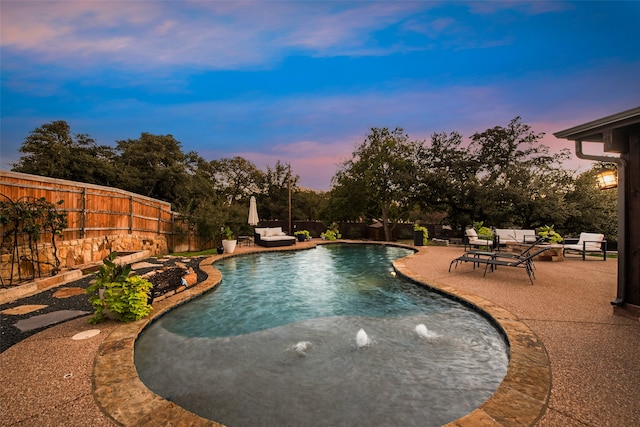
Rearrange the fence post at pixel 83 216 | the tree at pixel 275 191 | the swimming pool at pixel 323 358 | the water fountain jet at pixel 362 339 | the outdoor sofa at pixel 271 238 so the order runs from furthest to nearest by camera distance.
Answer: the tree at pixel 275 191
the outdoor sofa at pixel 271 238
the fence post at pixel 83 216
the water fountain jet at pixel 362 339
the swimming pool at pixel 323 358

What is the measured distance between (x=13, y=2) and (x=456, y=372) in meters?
9.73

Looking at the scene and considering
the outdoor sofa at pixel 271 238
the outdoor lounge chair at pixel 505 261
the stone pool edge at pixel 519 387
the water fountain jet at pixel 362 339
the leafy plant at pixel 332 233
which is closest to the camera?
the stone pool edge at pixel 519 387

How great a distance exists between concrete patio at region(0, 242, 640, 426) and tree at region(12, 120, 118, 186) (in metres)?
15.9

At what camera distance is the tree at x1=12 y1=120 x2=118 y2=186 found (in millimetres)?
15593

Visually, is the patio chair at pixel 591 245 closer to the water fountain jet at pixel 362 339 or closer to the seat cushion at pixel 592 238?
the seat cushion at pixel 592 238

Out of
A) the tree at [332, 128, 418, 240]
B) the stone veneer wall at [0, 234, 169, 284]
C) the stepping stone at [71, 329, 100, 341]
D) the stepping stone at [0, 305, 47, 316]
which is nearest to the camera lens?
the stepping stone at [71, 329, 100, 341]

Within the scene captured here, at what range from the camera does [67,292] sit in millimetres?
5188

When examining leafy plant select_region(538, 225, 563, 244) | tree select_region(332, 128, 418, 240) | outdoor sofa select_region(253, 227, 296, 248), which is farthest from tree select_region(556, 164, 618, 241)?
outdoor sofa select_region(253, 227, 296, 248)

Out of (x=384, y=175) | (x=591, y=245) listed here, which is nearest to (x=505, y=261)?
(x=591, y=245)

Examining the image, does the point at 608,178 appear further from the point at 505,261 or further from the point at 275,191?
the point at 275,191

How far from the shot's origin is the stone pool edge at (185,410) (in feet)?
6.52

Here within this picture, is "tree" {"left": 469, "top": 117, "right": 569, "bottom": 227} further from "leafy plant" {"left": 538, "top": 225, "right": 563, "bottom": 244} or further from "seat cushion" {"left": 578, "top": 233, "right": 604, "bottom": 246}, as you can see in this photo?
"seat cushion" {"left": 578, "top": 233, "right": 604, "bottom": 246}

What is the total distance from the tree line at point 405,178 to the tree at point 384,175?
0.19 ft

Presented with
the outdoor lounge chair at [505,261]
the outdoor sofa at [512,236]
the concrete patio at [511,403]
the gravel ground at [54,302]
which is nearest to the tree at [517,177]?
the outdoor sofa at [512,236]
